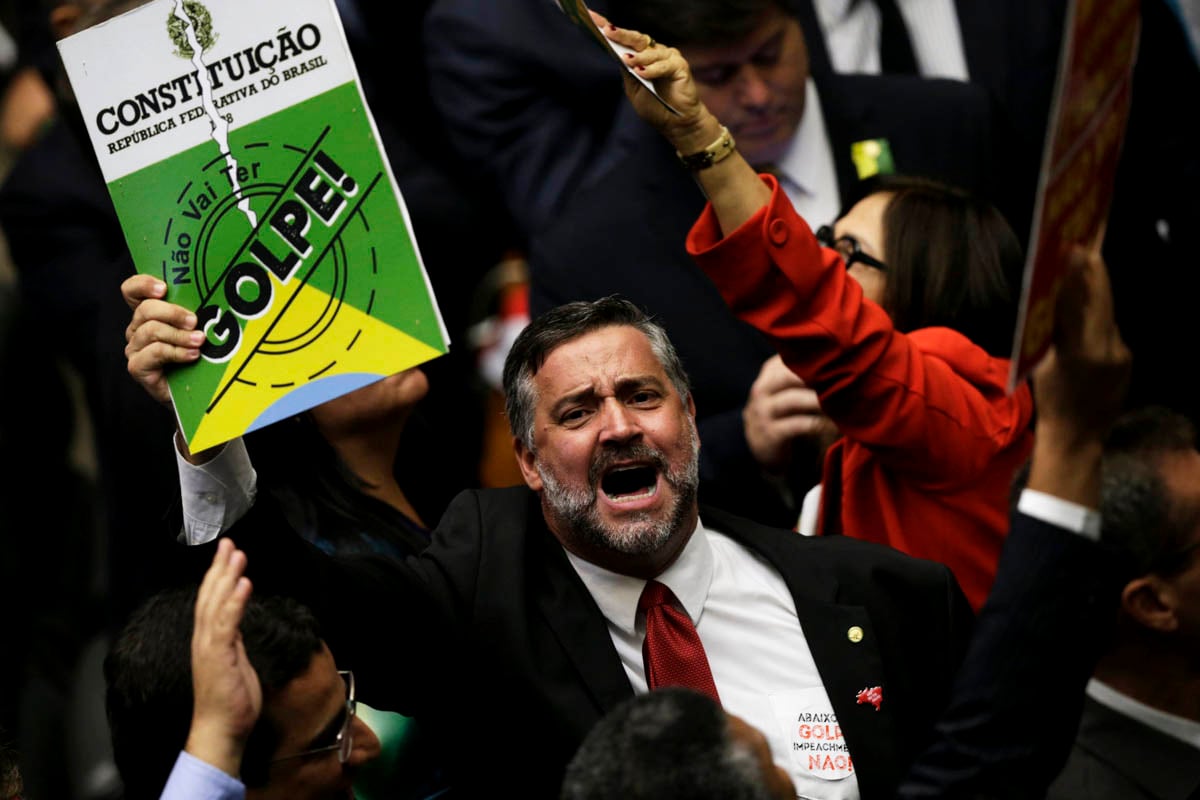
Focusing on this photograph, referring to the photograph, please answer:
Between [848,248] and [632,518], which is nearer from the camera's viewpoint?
[632,518]

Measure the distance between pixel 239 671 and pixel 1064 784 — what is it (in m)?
1.59

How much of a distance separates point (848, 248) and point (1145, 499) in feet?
2.89

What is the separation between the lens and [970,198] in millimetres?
4113

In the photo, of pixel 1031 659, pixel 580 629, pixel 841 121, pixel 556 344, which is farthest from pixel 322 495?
pixel 1031 659

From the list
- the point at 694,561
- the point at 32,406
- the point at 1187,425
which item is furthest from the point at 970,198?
the point at 32,406

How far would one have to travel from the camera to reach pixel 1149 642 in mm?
3629

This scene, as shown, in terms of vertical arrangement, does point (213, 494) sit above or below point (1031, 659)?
above

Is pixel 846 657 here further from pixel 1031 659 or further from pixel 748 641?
pixel 1031 659

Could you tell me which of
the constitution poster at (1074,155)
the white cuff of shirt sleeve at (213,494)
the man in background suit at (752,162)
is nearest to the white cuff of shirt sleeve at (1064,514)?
the constitution poster at (1074,155)

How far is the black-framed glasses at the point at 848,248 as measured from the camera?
403 cm

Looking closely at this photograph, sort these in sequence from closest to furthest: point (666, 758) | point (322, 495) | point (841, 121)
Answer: point (666, 758) → point (322, 495) → point (841, 121)

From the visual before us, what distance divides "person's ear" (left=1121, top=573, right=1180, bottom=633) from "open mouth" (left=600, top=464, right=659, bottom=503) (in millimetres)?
950

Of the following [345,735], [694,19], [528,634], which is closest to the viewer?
[345,735]

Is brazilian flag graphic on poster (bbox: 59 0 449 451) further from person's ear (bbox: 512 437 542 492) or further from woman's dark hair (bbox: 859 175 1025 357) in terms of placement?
woman's dark hair (bbox: 859 175 1025 357)
